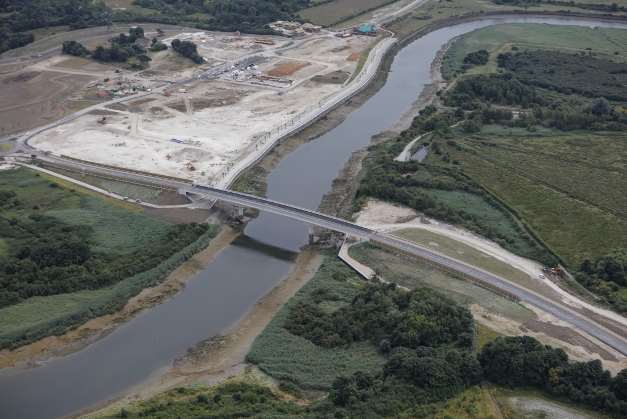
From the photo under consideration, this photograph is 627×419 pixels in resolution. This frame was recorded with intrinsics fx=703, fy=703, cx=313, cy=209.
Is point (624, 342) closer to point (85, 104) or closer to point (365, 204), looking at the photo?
point (365, 204)

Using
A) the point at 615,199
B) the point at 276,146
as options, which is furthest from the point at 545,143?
the point at 276,146

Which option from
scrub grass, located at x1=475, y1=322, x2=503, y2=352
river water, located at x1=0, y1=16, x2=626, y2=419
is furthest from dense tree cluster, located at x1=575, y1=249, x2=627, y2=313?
river water, located at x1=0, y1=16, x2=626, y2=419

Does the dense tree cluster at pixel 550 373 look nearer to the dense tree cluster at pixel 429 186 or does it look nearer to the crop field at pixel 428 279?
the crop field at pixel 428 279

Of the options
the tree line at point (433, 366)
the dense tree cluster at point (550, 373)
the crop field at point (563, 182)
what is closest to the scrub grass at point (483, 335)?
the tree line at point (433, 366)

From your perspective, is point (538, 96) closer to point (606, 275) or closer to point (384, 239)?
point (606, 275)

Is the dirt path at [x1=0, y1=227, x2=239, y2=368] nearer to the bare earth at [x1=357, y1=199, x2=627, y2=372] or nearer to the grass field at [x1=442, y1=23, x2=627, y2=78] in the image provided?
the bare earth at [x1=357, y1=199, x2=627, y2=372]

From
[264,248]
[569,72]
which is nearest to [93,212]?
[264,248]
